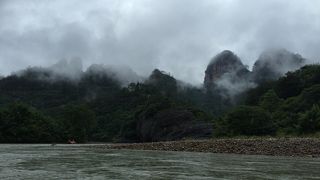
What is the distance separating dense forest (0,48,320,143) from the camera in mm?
77375

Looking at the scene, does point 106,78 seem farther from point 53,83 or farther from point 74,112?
point 74,112

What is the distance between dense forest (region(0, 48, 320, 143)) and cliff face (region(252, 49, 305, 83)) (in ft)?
1.55

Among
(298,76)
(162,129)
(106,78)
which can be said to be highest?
(106,78)

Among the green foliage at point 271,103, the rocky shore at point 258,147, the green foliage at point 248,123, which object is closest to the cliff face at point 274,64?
the green foliage at point 271,103

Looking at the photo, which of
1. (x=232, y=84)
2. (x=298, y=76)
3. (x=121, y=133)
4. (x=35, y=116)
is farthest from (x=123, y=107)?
(x=232, y=84)

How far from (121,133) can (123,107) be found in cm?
2441

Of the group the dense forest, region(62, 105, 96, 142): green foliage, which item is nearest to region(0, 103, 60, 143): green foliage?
the dense forest

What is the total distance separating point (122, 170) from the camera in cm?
2358

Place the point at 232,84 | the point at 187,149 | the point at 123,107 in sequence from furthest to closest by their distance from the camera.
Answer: the point at 232,84
the point at 123,107
the point at 187,149

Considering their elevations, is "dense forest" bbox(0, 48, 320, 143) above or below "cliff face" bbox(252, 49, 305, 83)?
below

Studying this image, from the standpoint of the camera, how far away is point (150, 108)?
109 m

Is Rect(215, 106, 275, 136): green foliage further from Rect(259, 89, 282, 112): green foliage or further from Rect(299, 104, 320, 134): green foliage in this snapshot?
Rect(259, 89, 282, 112): green foliage

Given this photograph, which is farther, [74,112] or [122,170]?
[74,112]

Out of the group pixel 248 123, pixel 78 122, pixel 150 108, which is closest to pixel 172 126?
pixel 150 108
